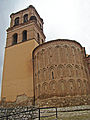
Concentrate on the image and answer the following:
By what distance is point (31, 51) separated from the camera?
19891 millimetres

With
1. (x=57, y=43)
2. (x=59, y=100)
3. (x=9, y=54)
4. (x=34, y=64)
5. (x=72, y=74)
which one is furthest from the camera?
(x=9, y=54)

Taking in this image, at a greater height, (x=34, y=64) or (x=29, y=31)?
(x=29, y=31)

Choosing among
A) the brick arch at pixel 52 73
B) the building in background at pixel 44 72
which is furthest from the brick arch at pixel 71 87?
the brick arch at pixel 52 73

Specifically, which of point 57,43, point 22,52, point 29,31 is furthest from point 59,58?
point 29,31

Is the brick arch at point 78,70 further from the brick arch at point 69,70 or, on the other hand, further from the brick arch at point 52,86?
the brick arch at point 52,86

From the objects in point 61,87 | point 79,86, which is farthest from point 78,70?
point 61,87

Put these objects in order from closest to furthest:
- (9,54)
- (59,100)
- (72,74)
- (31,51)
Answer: (59,100)
(72,74)
(31,51)
(9,54)

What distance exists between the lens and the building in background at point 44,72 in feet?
47.7

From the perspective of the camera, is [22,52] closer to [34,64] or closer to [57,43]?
[34,64]

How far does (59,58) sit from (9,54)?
9.85 m

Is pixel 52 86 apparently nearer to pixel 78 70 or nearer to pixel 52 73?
pixel 52 73

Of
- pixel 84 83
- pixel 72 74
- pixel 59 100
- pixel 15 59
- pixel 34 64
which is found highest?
pixel 15 59

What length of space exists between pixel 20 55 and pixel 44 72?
6.29 metres

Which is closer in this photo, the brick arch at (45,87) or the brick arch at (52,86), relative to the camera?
the brick arch at (52,86)
